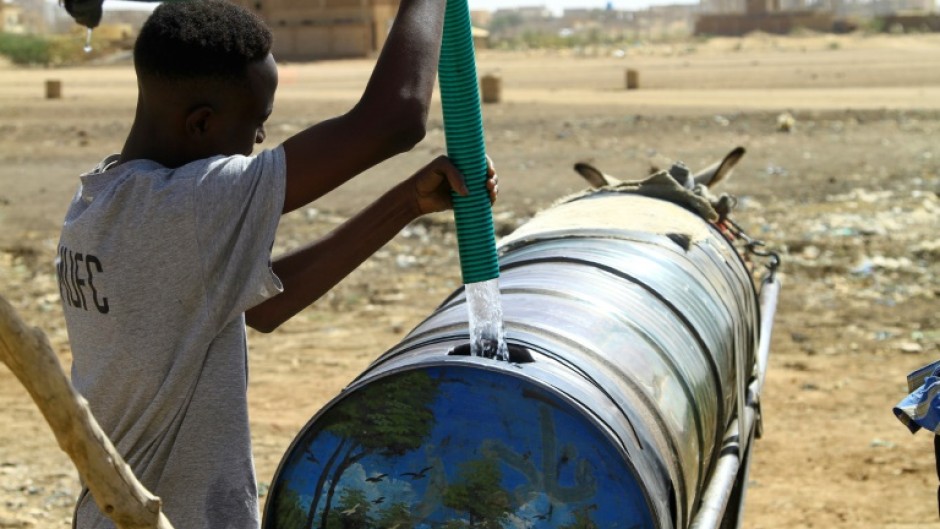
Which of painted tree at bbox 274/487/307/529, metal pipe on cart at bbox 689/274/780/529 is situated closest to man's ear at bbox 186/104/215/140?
painted tree at bbox 274/487/307/529

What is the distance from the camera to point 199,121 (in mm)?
2010

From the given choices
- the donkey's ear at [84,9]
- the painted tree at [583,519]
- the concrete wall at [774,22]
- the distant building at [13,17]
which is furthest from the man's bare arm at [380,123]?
the distant building at [13,17]

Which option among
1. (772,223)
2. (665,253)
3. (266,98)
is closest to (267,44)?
(266,98)

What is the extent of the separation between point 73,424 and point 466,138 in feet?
2.86

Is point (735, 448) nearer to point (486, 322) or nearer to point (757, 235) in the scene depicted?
point (486, 322)

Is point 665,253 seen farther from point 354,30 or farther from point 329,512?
point 354,30

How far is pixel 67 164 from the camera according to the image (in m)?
14.2

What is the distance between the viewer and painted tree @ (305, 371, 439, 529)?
2215 mm

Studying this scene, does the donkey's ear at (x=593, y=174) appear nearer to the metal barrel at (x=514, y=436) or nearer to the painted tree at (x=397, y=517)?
the metal barrel at (x=514, y=436)

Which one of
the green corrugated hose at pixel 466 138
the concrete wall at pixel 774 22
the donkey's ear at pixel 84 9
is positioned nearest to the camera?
the green corrugated hose at pixel 466 138

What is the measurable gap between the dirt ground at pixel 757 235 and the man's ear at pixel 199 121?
10.1ft

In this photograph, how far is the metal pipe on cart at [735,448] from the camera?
2.74 metres

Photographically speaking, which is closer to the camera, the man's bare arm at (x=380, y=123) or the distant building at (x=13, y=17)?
the man's bare arm at (x=380, y=123)

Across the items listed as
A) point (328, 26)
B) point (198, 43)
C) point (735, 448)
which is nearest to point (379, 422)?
point (198, 43)
